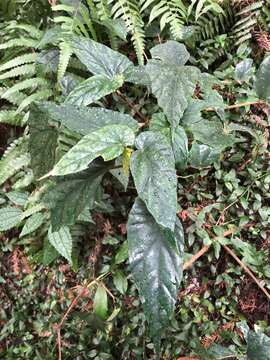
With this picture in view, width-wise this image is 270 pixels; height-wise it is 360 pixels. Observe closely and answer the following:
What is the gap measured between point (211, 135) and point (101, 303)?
0.84 meters

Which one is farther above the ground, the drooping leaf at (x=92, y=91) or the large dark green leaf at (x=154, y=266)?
the drooping leaf at (x=92, y=91)

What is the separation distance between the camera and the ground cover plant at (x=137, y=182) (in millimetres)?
1443

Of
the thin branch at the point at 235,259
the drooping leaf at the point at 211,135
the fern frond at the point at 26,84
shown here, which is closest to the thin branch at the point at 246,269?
the thin branch at the point at 235,259

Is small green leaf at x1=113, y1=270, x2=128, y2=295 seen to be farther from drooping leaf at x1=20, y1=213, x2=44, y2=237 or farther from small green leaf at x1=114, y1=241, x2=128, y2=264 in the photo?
drooping leaf at x1=20, y1=213, x2=44, y2=237

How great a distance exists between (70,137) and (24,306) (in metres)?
0.88

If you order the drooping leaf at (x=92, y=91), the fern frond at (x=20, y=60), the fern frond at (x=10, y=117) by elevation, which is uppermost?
the fern frond at (x=20, y=60)

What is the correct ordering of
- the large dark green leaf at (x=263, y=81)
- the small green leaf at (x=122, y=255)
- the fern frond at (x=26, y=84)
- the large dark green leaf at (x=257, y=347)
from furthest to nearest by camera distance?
the fern frond at (x=26, y=84) → the small green leaf at (x=122, y=255) → the large dark green leaf at (x=263, y=81) → the large dark green leaf at (x=257, y=347)

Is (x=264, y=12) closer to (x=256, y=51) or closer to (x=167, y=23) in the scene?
(x=256, y=51)

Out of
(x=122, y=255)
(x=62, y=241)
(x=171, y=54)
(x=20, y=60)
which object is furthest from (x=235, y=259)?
(x=20, y=60)

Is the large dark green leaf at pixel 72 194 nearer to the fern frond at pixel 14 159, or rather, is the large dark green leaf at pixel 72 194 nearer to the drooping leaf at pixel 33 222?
the drooping leaf at pixel 33 222

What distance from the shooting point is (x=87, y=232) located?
2.11 m

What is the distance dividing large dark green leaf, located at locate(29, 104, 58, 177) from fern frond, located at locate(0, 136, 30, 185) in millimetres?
367

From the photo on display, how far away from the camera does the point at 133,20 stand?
2096 mm

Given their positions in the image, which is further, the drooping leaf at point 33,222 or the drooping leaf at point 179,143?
the drooping leaf at point 33,222
